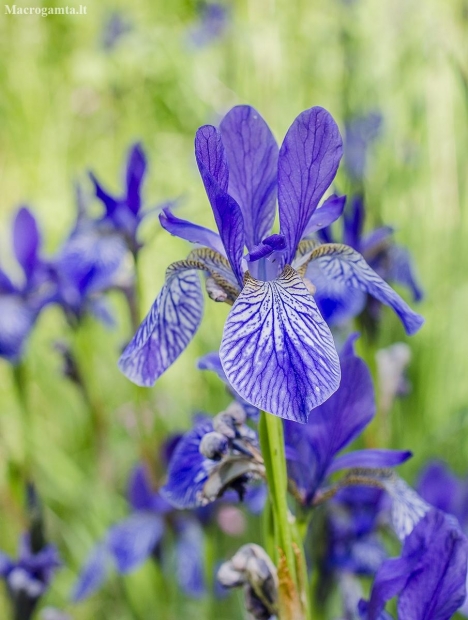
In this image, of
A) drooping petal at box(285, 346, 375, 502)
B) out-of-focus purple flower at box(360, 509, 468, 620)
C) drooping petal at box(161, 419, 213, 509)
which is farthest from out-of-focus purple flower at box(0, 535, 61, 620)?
out-of-focus purple flower at box(360, 509, 468, 620)

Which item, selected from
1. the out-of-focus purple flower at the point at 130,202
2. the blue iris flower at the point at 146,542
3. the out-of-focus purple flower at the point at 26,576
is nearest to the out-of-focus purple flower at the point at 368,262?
the out-of-focus purple flower at the point at 130,202

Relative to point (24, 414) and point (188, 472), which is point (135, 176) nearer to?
point (24, 414)

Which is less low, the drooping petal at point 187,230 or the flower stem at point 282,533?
the drooping petal at point 187,230

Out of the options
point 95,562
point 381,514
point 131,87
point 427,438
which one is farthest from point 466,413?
point 131,87

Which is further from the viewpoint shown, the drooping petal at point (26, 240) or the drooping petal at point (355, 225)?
the drooping petal at point (26, 240)

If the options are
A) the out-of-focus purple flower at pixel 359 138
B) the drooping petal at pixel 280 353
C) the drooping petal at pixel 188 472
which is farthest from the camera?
the out-of-focus purple flower at pixel 359 138

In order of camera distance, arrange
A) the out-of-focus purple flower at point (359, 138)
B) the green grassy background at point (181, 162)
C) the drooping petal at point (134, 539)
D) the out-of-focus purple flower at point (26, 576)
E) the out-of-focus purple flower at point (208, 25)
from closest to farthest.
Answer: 1. the out-of-focus purple flower at point (26, 576)
2. the drooping petal at point (134, 539)
3. the green grassy background at point (181, 162)
4. the out-of-focus purple flower at point (359, 138)
5. the out-of-focus purple flower at point (208, 25)

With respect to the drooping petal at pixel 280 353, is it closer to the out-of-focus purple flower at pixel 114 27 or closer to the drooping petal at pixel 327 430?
the drooping petal at pixel 327 430
